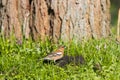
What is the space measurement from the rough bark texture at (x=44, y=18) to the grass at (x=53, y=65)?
0.22 m

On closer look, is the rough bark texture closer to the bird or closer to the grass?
the grass

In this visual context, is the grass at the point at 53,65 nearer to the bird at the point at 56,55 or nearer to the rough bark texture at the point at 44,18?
the bird at the point at 56,55

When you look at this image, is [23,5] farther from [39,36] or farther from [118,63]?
[118,63]

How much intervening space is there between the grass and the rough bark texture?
22cm

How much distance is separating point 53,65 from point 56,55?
0.22 metres

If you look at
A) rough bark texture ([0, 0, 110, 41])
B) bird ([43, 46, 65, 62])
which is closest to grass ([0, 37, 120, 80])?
bird ([43, 46, 65, 62])

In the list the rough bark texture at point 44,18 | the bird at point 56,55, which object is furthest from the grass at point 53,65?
the rough bark texture at point 44,18

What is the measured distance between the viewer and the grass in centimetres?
746

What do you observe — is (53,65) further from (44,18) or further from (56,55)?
(44,18)

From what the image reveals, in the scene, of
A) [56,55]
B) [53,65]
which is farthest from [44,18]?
[53,65]

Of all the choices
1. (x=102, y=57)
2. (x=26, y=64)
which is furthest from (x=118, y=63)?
(x=26, y=64)

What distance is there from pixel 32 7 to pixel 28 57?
1120mm

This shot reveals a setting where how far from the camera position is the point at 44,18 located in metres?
8.83

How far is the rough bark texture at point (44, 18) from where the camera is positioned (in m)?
8.78
